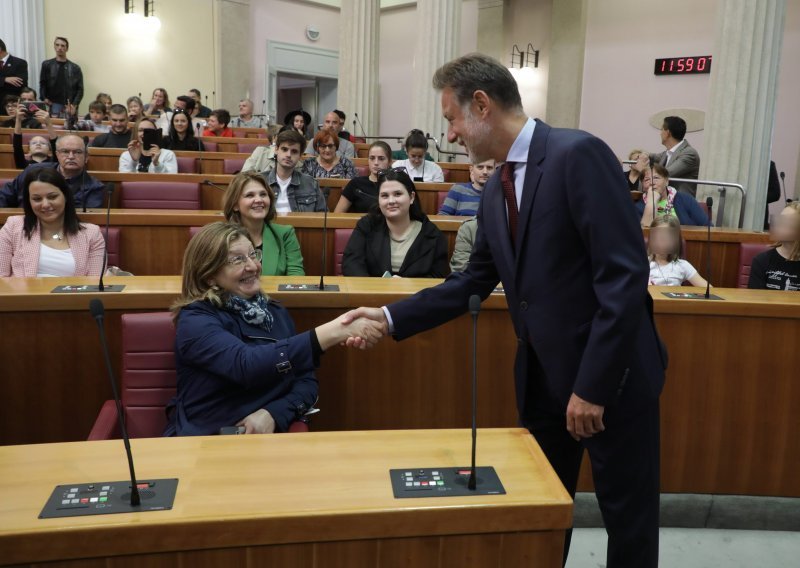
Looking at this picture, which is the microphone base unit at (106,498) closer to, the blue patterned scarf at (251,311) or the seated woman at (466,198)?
the blue patterned scarf at (251,311)

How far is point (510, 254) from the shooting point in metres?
1.58

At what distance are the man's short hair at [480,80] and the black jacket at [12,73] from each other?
9.38 m

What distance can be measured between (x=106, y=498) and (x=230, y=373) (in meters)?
0.73

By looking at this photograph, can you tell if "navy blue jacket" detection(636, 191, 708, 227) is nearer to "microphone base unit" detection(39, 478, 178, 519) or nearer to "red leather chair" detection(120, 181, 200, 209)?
"red leather chair" detection(120, 181, 200, 209)

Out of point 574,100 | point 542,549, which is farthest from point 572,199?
point 574,100

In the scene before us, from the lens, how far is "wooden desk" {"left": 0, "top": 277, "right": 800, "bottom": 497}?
2.32 meters

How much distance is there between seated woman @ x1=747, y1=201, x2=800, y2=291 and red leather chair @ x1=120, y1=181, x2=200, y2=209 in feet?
10.3

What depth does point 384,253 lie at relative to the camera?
11.3 feet

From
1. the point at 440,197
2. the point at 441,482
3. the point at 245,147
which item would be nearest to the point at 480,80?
the point at 441,482

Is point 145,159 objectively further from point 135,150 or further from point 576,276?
point 576,276

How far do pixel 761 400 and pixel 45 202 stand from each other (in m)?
2.82

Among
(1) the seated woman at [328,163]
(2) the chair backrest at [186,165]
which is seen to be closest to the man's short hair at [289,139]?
(1) the seated woman at [328,163]

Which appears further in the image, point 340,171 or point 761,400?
point 340,171

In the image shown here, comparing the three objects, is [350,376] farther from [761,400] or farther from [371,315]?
[761,400]
